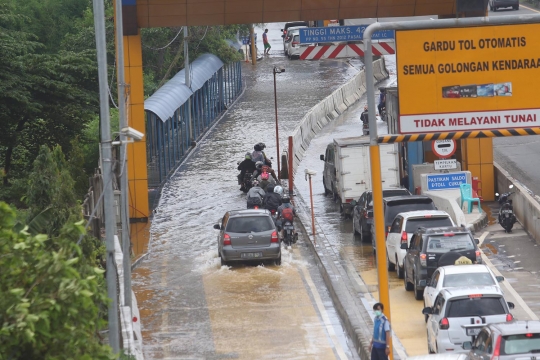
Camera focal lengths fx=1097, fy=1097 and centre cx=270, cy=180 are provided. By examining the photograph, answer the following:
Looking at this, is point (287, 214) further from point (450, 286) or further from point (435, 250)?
point (450, 286)

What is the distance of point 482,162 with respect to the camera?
34406mm

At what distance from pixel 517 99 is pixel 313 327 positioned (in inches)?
277

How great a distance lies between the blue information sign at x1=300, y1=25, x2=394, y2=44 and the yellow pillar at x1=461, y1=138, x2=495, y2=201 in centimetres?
608

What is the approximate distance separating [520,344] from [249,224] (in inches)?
527

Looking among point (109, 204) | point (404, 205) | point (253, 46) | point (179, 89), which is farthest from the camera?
point (253, 46)

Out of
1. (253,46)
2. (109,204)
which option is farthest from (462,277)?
(253,46)

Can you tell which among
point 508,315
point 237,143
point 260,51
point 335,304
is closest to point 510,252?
point 335,304

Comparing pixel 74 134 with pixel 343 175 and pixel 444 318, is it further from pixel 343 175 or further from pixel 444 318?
pixel 444 318

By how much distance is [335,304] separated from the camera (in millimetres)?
23438

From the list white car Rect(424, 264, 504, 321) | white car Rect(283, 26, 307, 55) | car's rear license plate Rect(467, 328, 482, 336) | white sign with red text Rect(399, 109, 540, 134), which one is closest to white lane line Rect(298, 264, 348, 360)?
white car Rect(424, 264, 504, 321)

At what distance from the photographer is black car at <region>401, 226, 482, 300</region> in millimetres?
22594

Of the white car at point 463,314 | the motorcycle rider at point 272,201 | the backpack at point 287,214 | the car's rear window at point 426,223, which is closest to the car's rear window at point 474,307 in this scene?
the white car at point 463,314

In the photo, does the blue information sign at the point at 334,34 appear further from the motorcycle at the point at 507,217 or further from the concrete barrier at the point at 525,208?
the concrete barrier at the point at 525,208

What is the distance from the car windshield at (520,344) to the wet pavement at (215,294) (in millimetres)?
5274
